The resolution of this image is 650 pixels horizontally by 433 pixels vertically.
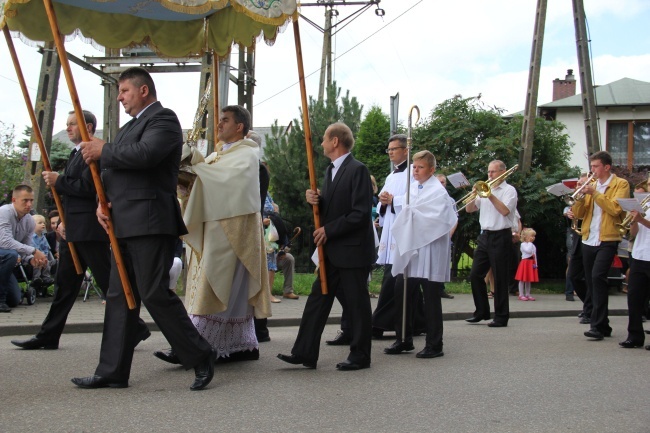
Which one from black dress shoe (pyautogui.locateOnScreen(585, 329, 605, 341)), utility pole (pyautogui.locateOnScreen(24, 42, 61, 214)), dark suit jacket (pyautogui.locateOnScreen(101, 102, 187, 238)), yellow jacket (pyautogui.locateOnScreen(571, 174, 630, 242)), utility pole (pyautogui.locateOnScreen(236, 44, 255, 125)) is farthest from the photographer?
utility pole (pyautogui.locateOnScreen(236, 44, 255, 125))

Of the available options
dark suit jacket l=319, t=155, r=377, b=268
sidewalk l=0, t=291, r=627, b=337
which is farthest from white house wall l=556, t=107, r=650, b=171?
dark suit jacket l=319, t=155, r=377, b=268

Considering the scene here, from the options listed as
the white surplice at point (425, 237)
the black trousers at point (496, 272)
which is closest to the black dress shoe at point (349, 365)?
the white surplice at point (425, 237)

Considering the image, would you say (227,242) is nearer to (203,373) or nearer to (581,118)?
(203,373)

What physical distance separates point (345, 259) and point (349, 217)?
35 centimetres

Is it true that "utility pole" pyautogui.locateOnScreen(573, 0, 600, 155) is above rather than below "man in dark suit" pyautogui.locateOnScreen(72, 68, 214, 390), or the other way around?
above

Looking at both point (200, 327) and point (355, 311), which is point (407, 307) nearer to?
point (355, 311)

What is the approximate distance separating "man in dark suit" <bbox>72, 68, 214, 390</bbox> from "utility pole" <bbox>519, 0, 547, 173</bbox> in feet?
44.1

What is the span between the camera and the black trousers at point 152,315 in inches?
219

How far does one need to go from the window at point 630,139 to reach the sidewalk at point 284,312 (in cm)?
2136

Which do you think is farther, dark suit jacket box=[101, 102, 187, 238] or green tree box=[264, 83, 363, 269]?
green tree box=[264, 83, 363, 269]

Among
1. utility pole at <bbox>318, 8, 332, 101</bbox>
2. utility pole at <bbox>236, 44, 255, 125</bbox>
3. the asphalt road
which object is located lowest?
the asphalt road

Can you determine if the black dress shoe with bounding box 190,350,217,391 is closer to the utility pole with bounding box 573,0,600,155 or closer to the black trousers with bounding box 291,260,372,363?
the black trousers with bounding box 291,260,372,363

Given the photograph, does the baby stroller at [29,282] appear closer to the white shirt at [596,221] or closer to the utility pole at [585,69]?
the white shirt at [596,221]

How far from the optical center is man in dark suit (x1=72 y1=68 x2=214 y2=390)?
5.51 m
